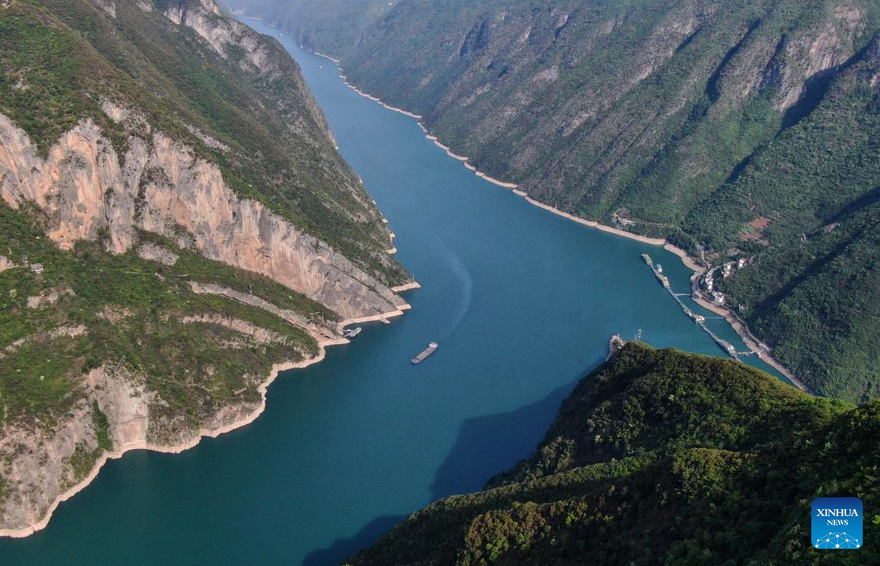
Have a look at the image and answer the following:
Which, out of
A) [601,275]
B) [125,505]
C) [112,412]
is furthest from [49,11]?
[601,275]

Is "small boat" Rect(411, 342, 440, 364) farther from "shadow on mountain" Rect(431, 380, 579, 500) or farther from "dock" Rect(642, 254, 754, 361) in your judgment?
"dock" Rect(642, 254, 754, 361)

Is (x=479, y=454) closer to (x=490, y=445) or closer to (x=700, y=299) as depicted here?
(x=490, y=445)

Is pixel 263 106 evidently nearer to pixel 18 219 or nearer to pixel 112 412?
pixel 18 219

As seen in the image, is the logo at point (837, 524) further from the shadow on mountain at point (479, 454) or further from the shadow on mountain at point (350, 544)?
the shadow on mountain at point (479, 454)

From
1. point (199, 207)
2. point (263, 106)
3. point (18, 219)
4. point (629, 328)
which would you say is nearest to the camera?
point (18, 219)

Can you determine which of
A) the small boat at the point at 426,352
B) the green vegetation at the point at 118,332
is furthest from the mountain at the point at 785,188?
the green vegetation at the point at 118,332

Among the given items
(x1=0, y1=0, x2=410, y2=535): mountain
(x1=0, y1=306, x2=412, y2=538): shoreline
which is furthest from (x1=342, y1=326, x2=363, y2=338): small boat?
(x1=0, y1=0, x2=410, y2=535): mountain

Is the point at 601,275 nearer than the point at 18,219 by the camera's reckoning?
No

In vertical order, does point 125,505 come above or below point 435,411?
below
